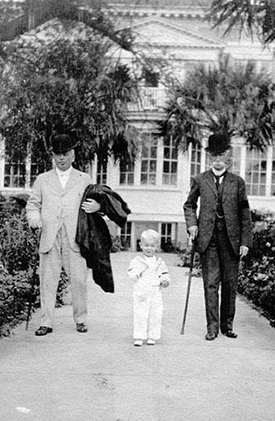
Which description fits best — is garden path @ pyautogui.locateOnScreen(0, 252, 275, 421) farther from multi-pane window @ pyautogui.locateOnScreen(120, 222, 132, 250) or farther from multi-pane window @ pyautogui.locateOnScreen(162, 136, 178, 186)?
multi-pane window @ pyautogui.locateOnScreen(162, 136, 178, 186)

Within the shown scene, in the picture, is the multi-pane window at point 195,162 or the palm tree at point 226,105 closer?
the palm tree at point 226,105

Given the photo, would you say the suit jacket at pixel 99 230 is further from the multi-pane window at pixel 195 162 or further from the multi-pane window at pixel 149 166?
the multi-pane window at pixel 195 162

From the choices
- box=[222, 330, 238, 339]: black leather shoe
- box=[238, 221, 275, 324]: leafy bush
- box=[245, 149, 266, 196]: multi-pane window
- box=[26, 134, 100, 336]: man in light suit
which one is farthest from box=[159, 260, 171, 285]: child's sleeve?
box=[245, 149, 266, 196]: multi-pane window

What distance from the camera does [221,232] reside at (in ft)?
25.3

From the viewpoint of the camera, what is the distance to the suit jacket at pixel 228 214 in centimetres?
767

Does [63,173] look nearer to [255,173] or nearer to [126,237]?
[126,237]

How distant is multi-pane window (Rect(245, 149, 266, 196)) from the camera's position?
25516 millimetres

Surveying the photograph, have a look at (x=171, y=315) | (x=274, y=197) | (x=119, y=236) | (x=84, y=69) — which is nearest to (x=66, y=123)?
(x=84, y=69)

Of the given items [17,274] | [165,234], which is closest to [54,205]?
[17,274]

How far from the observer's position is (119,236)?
2261cm

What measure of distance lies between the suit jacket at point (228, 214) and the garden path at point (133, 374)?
911 mm

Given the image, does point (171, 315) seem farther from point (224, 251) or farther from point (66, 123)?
point (66, 123)

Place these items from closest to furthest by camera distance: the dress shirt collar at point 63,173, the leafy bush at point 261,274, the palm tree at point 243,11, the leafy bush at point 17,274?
the dress shirt collar at point 63,173
the leafy bush at point 17,274
the leafy bush at point 261,274
the palm tree at point 243,11

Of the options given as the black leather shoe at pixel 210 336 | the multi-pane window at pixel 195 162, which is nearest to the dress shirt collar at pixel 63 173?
the black leather shoe at pixel 210 336
